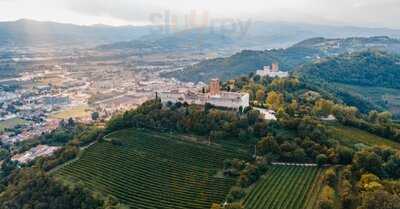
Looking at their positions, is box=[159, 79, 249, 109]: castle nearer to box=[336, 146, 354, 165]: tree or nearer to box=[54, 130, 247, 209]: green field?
box=[54, 130, 247, 209]: green field

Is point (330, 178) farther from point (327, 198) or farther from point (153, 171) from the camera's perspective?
point (153, 171)

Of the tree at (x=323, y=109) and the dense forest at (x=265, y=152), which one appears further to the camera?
the tree at (x=323, y=109)

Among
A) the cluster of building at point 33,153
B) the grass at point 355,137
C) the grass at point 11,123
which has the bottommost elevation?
the grass at point 11,123

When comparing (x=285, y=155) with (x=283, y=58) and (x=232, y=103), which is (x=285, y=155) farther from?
(x=283, y=58)

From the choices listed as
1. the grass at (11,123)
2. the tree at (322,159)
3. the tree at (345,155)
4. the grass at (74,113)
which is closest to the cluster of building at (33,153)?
the grass at (11,123)

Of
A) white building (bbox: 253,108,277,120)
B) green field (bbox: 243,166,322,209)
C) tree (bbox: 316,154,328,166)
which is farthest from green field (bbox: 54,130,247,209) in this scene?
white building (bbox: 253,108,277,120)

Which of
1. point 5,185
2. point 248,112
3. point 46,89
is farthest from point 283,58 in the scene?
point 5,185

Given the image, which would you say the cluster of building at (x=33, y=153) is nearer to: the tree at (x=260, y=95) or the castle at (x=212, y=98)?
the castle at (x=212, y=98)

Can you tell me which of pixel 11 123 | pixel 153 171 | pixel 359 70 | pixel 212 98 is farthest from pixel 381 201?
pixel 359 70
